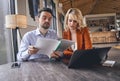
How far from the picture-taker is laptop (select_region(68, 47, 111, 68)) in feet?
5.60

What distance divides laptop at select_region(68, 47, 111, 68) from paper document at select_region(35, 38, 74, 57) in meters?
0.30

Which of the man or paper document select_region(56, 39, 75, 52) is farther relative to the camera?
the man

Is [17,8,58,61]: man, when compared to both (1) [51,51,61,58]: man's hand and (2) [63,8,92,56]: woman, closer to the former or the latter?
(1) [51,51,61,58]: man's hand

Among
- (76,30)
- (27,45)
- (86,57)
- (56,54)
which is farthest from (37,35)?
(86,57)

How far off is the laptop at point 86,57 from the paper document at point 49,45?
30 centimetres

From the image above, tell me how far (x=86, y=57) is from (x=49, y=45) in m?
0.40

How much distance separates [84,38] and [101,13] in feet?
53.6

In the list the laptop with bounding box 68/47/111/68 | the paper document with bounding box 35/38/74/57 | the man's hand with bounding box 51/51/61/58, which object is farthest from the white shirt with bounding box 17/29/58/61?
the laptop with bounding box 68/47/111/68

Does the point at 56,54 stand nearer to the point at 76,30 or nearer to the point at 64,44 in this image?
the point at 64,44

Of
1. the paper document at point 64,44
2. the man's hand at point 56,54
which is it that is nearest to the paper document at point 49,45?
the paper document at point 64,44

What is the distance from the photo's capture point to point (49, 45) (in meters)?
2.04

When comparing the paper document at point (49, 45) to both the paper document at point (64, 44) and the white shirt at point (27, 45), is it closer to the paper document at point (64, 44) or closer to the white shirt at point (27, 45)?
the paper document at point (64, 44)

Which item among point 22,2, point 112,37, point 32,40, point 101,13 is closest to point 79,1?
point 112,37

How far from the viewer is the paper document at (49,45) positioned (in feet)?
6.55
